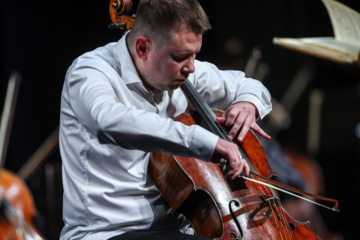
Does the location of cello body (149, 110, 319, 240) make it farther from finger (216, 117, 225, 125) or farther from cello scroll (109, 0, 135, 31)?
cello scroll (109, 0, 135, 31)

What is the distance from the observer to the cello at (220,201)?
1.42m

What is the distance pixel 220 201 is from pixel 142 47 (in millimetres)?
527

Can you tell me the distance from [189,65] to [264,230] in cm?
53

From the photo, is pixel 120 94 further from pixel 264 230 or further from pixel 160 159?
pixel 264 230

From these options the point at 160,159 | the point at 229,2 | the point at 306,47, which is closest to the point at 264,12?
the point at 229,2

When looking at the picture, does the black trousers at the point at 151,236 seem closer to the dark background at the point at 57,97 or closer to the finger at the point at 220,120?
the finger at the point at 220,120

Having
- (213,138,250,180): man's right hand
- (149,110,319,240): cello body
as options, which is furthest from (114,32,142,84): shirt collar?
(213,138,250,180): man's right hand

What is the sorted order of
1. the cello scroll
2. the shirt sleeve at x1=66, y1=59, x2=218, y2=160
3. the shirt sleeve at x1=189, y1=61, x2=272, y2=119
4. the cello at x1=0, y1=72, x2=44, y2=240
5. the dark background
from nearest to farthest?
1. the shirt sleeve at x1=66, y1=59, x2=218, y2=160
2. the cello scroll
3. the shirt sleeve at x1=189, y1=61, x2=272, y2=119
4. the cello at x1=0, y1=72, x2=44, y2=240
5. the dark background

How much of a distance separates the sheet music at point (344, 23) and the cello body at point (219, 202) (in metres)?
0.64

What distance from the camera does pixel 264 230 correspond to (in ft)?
4.68

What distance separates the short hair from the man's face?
0.07 ft

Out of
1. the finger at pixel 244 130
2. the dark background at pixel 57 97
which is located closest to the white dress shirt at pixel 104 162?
the finger at pixel 244 130

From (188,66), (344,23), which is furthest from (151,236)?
(344,23)

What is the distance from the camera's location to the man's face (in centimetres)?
155
